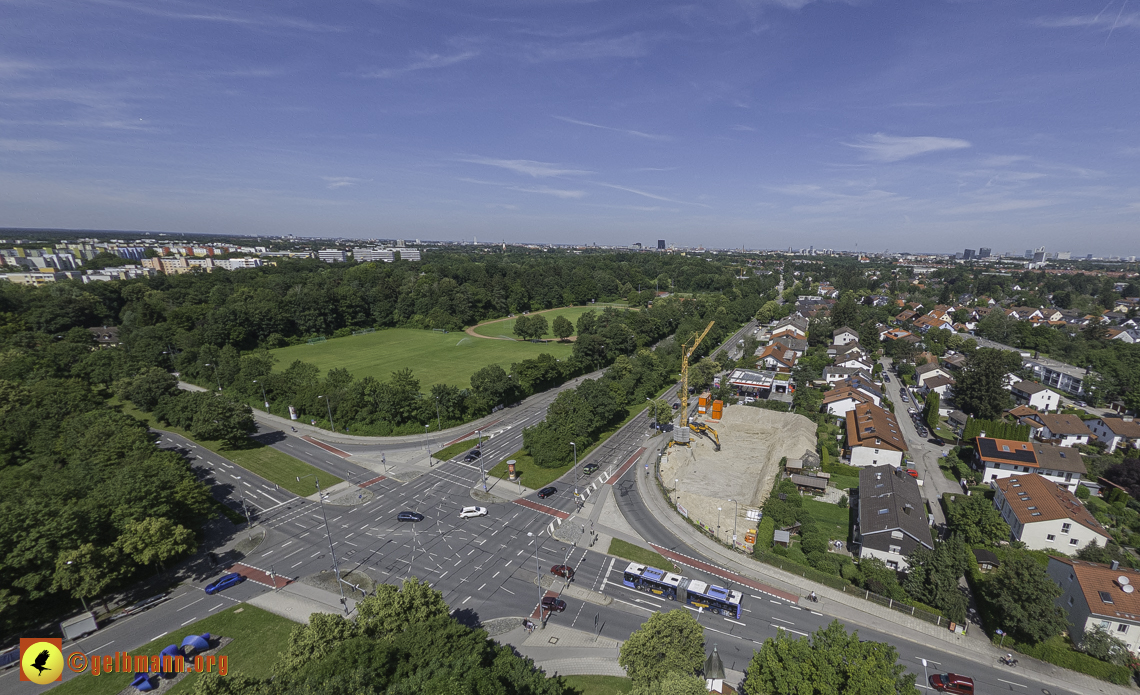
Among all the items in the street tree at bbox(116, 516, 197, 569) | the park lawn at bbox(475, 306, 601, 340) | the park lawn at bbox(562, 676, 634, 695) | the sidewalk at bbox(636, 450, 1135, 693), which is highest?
the park lawn at bbox(475, 306, 601, 340)

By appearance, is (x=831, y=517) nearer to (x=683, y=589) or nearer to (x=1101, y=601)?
(x=1101, y=601)

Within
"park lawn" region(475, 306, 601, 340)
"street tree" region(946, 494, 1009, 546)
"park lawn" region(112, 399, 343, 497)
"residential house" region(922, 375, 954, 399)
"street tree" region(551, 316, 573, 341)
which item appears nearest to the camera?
"street tree" region(946, 494, 1009, 546)

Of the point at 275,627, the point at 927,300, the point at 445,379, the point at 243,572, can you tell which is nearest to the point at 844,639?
the point at 275,627

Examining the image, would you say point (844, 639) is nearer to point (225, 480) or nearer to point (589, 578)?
point (589, 578)

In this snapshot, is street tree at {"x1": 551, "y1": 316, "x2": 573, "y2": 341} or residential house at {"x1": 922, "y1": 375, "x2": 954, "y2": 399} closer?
residential house at {"x1": 922, "y1": 375, "x2": 954, "y2": 399}

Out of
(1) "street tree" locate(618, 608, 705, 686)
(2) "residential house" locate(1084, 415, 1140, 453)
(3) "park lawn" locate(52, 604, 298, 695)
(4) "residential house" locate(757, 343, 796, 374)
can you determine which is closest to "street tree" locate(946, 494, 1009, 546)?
(1) "street tree" locate(618, 608, 705, 686)

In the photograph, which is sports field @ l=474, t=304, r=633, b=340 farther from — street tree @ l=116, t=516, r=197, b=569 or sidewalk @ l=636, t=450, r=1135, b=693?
sidewalk @ l=636, t=450, r=1135, b=693
